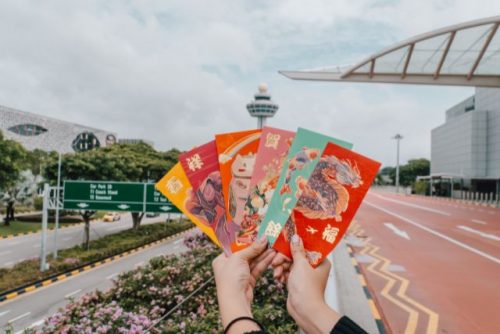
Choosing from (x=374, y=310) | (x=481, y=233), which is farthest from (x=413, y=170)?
(x=374, y=310)

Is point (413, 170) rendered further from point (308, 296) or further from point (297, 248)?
Answer: point (308, 296)

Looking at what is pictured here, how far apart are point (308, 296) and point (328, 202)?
0.55 meters

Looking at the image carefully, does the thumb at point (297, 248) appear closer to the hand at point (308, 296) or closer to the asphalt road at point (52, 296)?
the hand at point (308, 296)

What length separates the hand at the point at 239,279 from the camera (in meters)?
1.48

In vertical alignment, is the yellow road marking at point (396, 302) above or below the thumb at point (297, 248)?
below

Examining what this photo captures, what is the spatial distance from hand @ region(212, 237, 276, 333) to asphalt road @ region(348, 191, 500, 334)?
5.19 m

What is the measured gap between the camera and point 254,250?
1856mm

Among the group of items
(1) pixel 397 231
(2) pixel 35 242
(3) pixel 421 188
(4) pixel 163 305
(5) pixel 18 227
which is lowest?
(2) pixel 35 242

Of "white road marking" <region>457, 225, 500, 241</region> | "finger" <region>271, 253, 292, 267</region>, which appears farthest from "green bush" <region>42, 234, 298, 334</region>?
"white road marking" <region>457, 225, 500, 241</region>

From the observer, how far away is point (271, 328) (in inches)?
173

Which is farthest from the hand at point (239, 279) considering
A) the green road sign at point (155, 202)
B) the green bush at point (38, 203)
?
the green bush at point (38, 203)

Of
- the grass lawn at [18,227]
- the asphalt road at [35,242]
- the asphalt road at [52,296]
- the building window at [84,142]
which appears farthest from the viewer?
the building window at [84,142]

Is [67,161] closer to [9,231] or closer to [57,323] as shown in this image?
[9,231]

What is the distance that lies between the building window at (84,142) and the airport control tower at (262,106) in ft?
92.6
